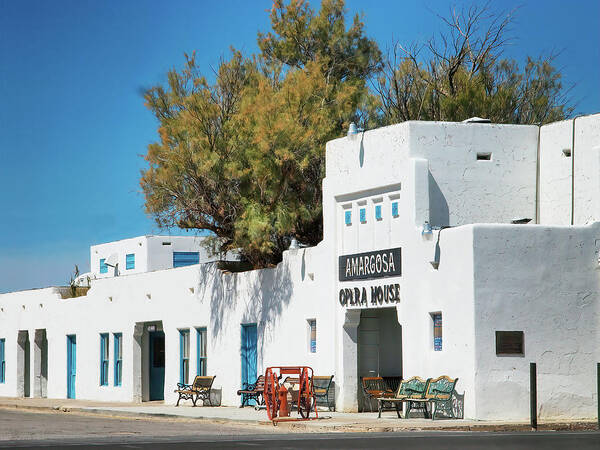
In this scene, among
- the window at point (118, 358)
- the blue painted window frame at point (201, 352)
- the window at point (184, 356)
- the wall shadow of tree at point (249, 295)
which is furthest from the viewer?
the window at point (118, 358)

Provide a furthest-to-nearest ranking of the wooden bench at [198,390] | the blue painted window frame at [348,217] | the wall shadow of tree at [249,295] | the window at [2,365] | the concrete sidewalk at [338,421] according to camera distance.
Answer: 1. the window at [2,365]
2. the wooden bench at [198,390]
3. the wall shadow of tree at [249,295]
4. the blue painted window frame at [348,217]
5. the concrete sidewalk at [338,421]

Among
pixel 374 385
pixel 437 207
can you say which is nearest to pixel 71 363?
pixel 374 385

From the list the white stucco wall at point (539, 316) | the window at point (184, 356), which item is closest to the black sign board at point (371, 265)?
the white stucco wall at point (539, 316)

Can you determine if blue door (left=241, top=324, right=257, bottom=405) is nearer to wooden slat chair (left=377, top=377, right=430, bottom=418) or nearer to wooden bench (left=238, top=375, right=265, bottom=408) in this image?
wooden bench (left=238, top=375, right=265, bottom=408)

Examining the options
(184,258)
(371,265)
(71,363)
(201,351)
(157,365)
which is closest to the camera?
(371,265)

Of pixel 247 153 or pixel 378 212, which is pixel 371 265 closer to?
pixel 378 212

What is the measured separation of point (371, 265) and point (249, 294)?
581cm

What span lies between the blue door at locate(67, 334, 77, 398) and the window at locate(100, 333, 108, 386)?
8.38 feet

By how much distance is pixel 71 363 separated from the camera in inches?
1736

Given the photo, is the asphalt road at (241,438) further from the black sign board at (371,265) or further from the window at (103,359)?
the window at (103,359)

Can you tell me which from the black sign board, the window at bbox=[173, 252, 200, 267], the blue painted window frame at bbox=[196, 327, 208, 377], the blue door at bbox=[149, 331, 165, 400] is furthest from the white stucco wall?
the window at bbox=[173, 252, 200, 267]

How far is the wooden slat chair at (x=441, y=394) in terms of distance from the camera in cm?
2433

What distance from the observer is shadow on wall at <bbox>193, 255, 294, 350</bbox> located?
102 feet

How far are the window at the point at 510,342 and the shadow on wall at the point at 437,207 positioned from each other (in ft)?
11.5
